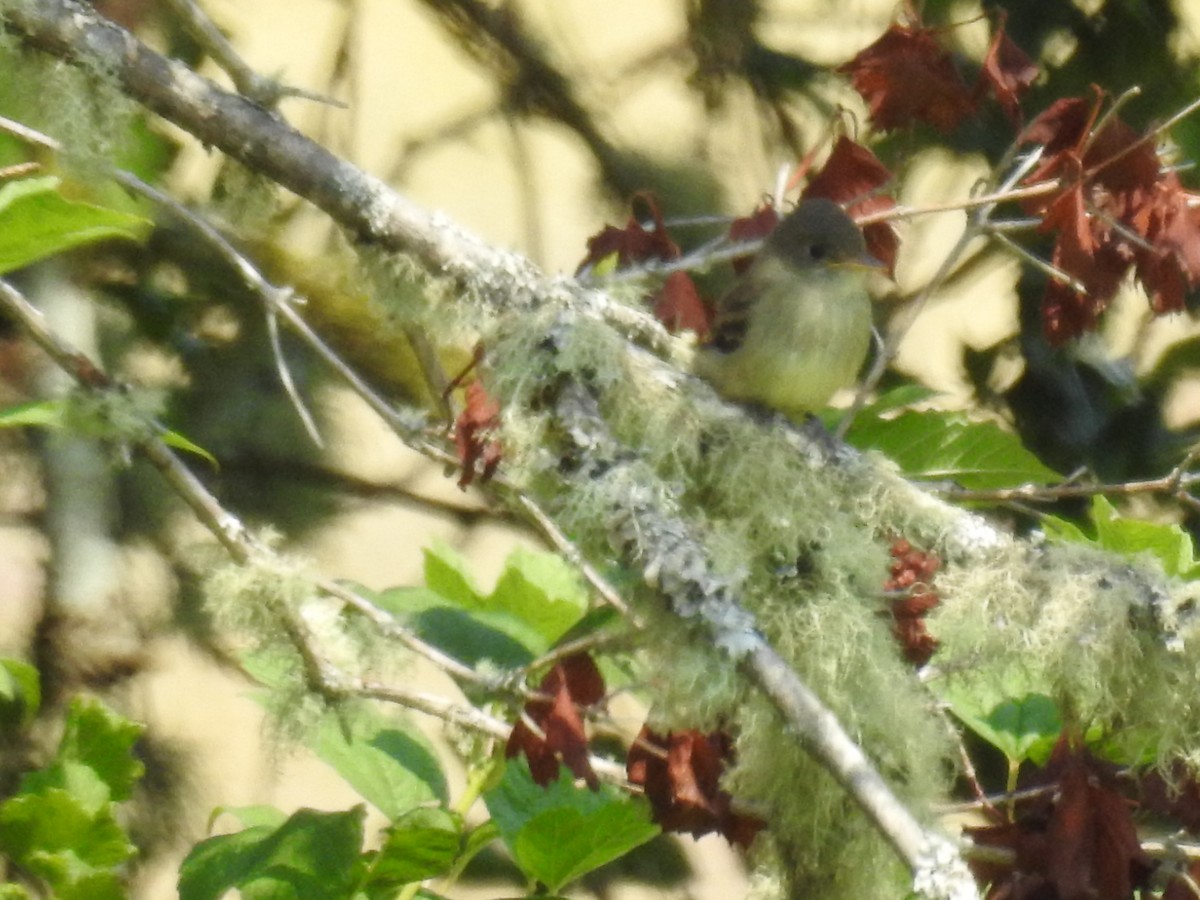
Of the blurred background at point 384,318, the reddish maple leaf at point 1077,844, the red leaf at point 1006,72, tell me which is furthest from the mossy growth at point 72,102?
the reddish maple leaf at point 1077,844

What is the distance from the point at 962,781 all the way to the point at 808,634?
166 centimetres

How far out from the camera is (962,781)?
3.08m

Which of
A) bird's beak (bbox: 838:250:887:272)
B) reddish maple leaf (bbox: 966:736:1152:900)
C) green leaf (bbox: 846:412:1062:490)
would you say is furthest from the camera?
bird's beak (bbox: 838:250:887:272)

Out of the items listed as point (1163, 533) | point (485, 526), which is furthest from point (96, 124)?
point (485, 526)

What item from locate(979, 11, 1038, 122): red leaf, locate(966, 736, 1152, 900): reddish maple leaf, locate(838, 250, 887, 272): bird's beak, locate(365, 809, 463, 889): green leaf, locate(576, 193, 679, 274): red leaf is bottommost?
locate(365, 809, 463, 889): green leaf

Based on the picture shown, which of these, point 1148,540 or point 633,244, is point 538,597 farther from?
point 1148,540

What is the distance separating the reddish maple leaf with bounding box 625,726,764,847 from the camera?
1573 millimetres

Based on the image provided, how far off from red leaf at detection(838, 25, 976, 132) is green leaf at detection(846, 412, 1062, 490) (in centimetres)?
41

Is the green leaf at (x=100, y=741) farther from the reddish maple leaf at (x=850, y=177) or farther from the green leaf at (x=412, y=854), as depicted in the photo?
the reddish maple leaf at (x=850, y=177)

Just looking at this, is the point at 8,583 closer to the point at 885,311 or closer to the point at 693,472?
the point at 693,472

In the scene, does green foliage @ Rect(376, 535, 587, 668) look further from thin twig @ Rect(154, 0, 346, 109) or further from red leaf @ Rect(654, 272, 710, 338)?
thin twig @ Rect(154, 0, 346, 109)

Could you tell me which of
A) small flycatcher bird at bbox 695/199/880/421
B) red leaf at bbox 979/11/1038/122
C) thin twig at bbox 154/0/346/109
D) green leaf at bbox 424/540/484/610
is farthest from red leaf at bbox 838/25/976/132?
green leaf at bbox 424/540/484/610

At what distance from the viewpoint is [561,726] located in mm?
1612

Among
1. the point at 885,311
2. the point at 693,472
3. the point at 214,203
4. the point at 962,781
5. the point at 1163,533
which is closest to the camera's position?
the point at 693,472
